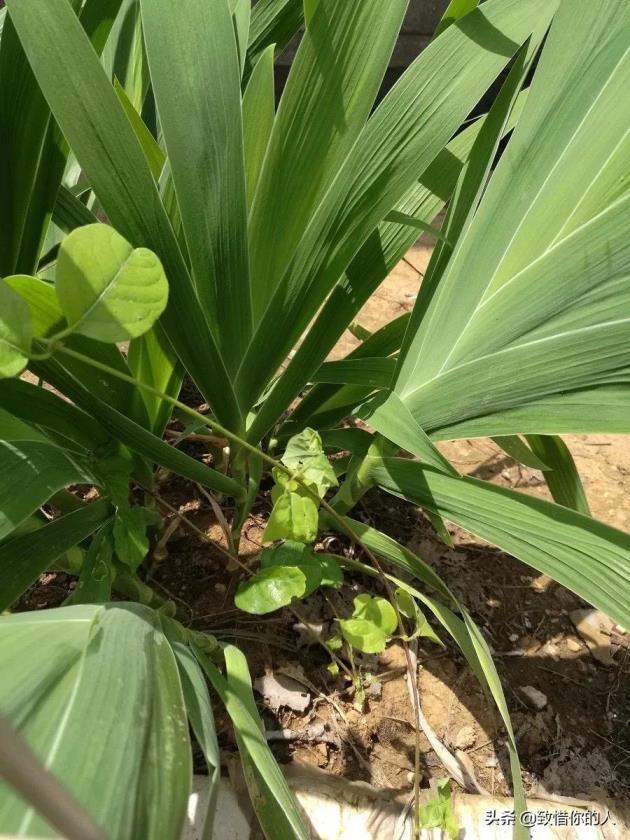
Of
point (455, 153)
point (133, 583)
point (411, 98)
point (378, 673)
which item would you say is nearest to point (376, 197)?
point (411, 98)

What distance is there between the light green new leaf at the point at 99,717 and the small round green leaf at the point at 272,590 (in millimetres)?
162

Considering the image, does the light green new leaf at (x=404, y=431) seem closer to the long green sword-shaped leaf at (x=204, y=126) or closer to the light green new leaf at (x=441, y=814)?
the long green sword-shaped leaf at (x=204, y=126)

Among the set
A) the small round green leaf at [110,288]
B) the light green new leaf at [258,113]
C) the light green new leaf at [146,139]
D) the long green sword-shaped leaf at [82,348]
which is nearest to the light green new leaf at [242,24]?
the light green new leaf at [258,113]

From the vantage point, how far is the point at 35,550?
23.2 inches

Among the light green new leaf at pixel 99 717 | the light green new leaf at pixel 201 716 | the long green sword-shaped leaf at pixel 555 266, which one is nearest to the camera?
the light green new leaf at pixel 99 717

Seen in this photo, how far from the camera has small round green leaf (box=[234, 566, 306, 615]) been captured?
57cm

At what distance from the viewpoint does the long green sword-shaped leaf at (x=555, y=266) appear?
0.51m

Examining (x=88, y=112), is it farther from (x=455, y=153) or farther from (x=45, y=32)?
(x=455, y=153)

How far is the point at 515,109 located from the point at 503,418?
41 centimetres

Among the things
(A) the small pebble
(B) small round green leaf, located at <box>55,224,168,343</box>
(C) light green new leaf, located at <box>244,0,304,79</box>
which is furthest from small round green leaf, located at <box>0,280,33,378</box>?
(A) the small pebble

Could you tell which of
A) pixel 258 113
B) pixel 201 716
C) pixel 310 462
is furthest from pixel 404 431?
pixel 258 113

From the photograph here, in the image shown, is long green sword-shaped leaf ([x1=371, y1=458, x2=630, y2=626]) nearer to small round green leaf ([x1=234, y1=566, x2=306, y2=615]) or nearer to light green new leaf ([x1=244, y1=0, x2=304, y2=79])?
small round green leaf ([x1=234, y1=566, x2=306, y2=615])

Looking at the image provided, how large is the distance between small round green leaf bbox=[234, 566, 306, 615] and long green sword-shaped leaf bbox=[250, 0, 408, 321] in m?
0.37

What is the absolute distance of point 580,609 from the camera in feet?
3.03
